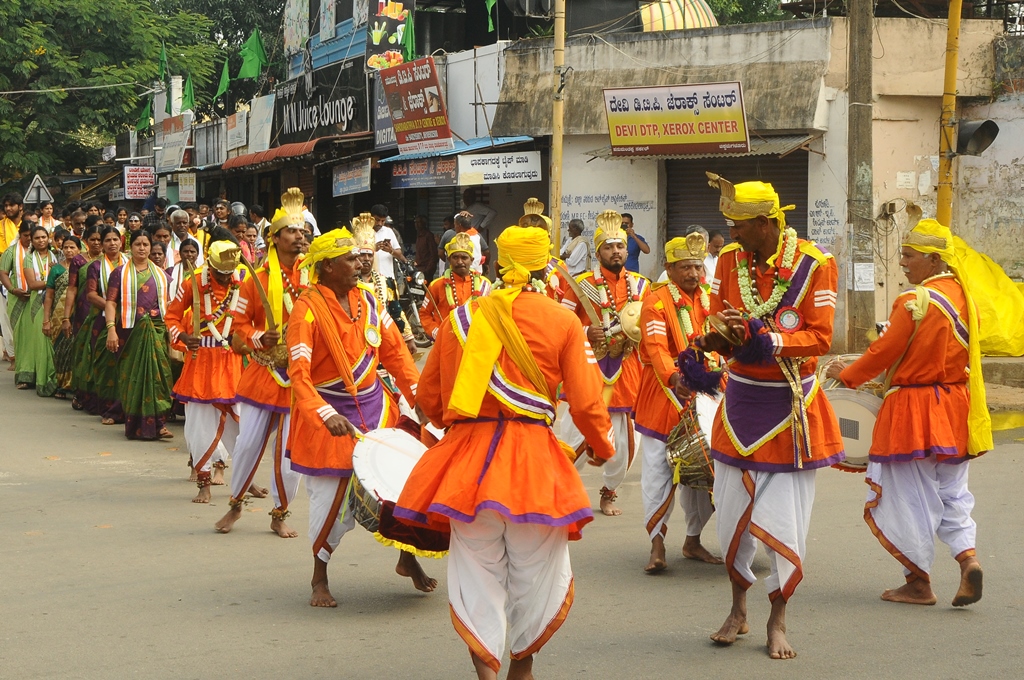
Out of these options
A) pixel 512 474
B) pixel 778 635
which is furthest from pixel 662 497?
pixel 512 474

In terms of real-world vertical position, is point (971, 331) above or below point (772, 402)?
above

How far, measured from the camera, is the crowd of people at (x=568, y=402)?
502cm

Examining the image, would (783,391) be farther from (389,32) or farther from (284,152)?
(284,152)

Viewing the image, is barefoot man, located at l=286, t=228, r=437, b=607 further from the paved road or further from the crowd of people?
the paved road

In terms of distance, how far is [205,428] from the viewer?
9719 millimetres

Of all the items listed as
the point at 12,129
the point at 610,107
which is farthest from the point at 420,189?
the point at 12,129

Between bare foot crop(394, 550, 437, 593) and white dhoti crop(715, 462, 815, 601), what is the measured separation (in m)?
1.75

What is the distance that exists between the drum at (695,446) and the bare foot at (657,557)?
0.42m

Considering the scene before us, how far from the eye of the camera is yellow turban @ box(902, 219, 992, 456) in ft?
21.8

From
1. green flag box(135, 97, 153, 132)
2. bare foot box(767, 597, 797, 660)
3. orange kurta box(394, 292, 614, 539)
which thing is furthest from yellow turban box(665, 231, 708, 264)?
green flag box(135, 97, 153, 132)

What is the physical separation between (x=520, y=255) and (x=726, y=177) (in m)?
15.6

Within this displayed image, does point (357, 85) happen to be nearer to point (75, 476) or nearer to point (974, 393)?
point (75, 476)

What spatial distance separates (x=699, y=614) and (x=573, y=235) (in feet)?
39.3

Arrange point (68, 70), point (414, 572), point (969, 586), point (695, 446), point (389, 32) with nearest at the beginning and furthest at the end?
point (969, 586)
point (414, 572)
point (695, 446)
point (389, 32)
point (68, 70)
